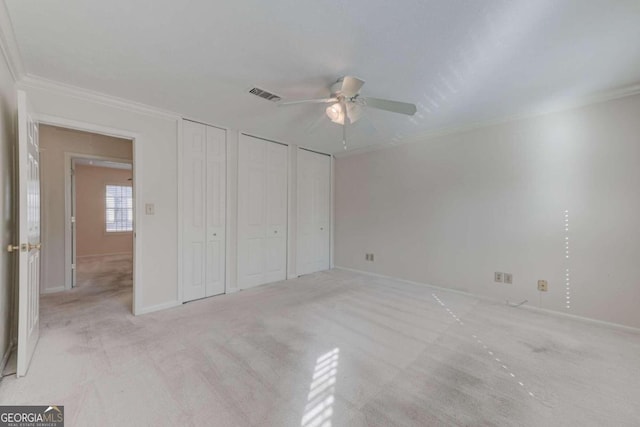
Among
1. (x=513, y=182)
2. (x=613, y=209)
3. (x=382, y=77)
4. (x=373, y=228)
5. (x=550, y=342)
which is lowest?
(x=550, y=342)

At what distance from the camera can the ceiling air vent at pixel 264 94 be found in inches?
98.8

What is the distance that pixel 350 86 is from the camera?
2078 millimetres

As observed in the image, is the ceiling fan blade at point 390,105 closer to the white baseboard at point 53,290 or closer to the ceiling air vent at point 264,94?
the ceiling air vent at point 264,94

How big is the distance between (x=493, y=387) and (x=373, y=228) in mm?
3138

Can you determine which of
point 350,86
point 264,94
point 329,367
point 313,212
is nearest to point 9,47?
point 264,94

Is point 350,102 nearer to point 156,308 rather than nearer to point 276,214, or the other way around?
point 276,214

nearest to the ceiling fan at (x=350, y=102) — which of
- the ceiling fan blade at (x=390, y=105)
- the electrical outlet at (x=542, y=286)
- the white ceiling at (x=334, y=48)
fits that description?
the ceiling fan blade at (x=390, y=105)

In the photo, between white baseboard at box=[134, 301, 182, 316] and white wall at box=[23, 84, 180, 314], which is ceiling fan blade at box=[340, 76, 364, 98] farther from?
white baseboard at box=[134, 301, 182, 316]

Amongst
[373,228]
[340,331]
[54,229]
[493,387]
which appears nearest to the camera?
[493,387]

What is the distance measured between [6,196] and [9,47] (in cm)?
109

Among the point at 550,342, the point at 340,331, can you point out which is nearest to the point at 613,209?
the point at 550,342

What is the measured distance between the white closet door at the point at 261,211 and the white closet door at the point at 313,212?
38 centimetres

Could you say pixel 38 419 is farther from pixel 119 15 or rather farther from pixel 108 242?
pixel 108 242

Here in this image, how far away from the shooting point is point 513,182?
126 inches
